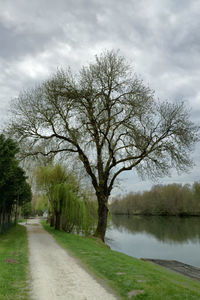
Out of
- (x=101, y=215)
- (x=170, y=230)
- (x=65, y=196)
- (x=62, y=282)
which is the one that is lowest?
(x=170, y=230)

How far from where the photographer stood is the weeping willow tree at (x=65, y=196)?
68.2 ft

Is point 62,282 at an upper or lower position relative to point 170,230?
upper

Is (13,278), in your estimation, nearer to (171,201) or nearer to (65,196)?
(65,196)

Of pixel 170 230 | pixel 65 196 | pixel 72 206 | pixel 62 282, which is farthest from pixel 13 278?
pixel 170 230

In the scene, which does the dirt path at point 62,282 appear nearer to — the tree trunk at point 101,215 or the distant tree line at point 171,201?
the tree trunk at point 101,215

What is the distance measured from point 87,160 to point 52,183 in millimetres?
8723

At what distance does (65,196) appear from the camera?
20.9 meters

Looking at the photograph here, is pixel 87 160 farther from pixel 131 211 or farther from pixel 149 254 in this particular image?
pixel 131 211

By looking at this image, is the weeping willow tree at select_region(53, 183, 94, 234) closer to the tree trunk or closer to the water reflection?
the tree trunk

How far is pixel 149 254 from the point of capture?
21266 millimetres

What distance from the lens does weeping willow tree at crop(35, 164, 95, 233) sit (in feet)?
68.2

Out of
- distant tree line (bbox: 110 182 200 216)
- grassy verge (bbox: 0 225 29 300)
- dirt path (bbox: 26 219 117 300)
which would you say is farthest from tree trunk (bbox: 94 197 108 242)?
distant tree line (bbox: 110 182 200 216)

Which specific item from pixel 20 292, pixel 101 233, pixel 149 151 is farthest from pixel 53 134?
pixel 20 292

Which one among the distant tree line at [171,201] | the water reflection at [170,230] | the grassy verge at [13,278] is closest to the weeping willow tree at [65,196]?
the grassy verge at [13,278]
